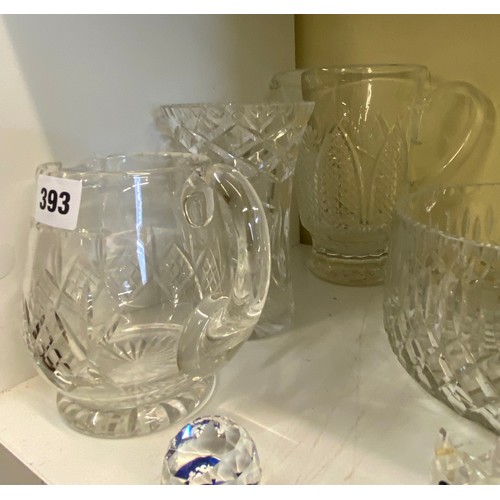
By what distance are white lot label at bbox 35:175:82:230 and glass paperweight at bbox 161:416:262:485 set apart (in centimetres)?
13

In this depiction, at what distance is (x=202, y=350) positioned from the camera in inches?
12.3

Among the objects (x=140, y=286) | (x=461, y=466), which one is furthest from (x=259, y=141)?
(x=461, y=466)

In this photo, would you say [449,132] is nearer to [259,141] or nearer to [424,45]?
[424,45]

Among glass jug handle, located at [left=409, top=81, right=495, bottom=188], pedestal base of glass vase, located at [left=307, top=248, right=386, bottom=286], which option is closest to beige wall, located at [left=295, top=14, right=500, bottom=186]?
glass jug handle, located at [left=409, top=81, right=495, bottom=188]

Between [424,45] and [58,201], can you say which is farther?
[424,45]

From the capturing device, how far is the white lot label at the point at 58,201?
1.03ft

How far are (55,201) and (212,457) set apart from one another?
163 millimetres

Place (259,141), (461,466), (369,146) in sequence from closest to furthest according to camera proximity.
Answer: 1. (461,466)
2. (259,141)
3. (369,146)

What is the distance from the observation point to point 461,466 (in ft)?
0.89

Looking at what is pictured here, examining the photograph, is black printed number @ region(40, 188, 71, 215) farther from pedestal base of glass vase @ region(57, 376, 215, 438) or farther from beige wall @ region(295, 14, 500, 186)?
beige wall @ region(295, 14, 500, 186)

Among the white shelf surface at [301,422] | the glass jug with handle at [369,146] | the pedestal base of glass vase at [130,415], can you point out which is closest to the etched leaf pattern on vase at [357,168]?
the glass jug with handle at [369,146]

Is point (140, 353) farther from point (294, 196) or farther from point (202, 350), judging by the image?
point (294, 196)

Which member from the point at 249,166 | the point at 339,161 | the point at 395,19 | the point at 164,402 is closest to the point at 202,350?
the point at 164,402

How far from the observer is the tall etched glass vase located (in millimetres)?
411
